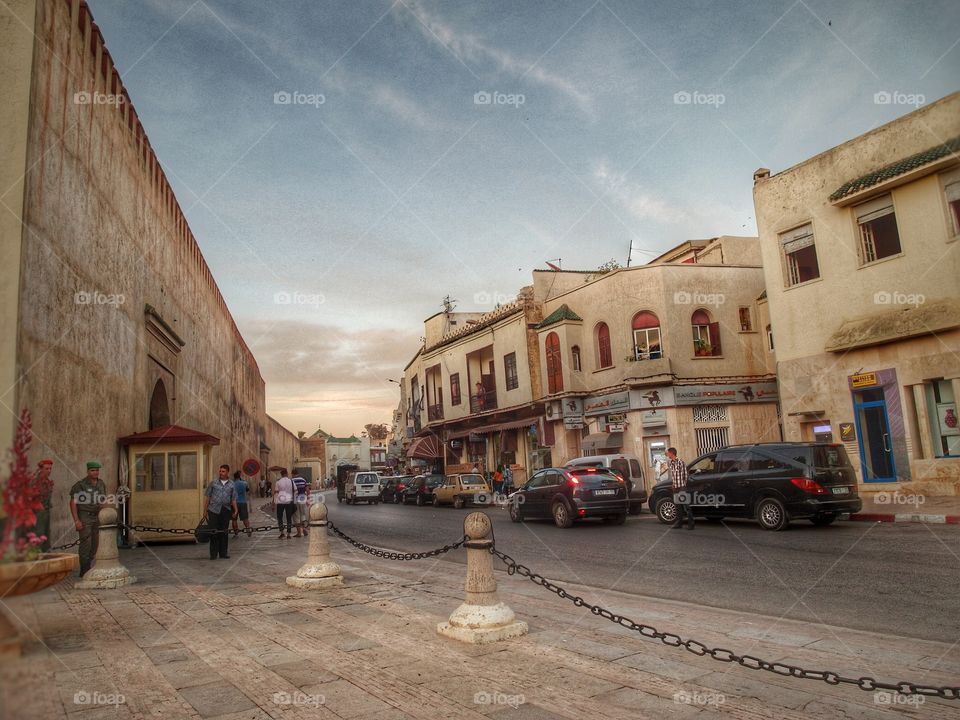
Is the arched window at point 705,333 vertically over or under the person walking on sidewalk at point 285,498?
over

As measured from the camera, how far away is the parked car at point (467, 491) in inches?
1155

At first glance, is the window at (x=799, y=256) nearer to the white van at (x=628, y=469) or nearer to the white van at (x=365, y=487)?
the white van at (x=628, y=469)

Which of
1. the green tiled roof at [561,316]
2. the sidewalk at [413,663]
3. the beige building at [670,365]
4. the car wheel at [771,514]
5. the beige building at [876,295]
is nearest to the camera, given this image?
the sidewalk at [413,663]

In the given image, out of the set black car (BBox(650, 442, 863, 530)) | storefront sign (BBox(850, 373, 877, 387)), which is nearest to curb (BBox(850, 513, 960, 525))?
black car (BBox(650, 442, 863, 530))

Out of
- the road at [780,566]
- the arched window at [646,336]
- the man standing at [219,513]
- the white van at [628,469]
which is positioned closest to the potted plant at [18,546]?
the road at [780,566]

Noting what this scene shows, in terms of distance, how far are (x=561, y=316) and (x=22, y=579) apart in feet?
93.1

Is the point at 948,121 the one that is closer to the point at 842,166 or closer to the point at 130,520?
the point at 842,166

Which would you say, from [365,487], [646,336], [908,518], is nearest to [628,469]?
[908,518]

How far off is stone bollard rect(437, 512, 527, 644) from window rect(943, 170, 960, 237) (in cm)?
1702

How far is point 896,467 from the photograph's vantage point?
1803cm

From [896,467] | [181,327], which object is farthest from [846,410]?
[181,327]

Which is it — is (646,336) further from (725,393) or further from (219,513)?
(219,513)

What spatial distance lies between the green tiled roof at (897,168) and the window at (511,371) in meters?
18.0

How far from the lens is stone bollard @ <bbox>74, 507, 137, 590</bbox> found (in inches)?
337
